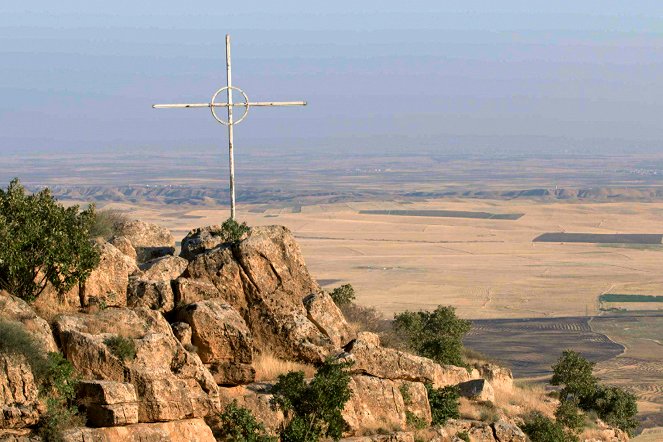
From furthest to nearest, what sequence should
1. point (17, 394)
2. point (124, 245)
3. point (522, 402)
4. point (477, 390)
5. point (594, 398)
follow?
point (594, 398) → point (522, 402) → point (477, 390) → point (124, 245) → point (17, 394)

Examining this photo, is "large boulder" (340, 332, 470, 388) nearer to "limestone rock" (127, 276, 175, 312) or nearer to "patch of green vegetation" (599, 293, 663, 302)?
"limestone rock" (127, 276, 175, 312)

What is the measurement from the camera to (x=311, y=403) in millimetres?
20156

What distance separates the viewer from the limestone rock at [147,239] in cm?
2450

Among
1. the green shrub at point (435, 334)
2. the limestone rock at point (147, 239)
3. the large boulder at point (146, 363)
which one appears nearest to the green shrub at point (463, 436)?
the green shrub at point (435, 334)

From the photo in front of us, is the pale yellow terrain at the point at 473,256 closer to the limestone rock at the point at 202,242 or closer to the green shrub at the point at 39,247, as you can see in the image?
the limestone rock at the point at 202,242

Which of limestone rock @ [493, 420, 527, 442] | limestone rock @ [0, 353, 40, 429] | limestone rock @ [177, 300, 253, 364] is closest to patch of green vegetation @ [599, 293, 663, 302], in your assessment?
limestone rock @ [493, 420, 527, 442]

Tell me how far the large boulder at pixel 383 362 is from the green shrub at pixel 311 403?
113 cm

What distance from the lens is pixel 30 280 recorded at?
65.0 feet

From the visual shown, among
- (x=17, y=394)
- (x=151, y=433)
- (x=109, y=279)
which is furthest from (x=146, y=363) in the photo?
(x=109, y=279)

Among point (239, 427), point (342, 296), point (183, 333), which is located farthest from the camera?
point (342, 296)

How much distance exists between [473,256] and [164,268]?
9650 cm

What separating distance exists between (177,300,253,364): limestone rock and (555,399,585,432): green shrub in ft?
32.0

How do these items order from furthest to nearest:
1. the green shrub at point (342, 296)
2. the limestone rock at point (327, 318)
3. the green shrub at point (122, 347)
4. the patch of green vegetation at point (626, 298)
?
the patch of green vegetation at point (626, 298)
the green shrub at point (342, 296)
the limestone rock at point (327, 318)
the green shrub at point (122, 347)

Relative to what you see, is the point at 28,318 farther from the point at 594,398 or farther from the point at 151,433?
the point at 594,398
